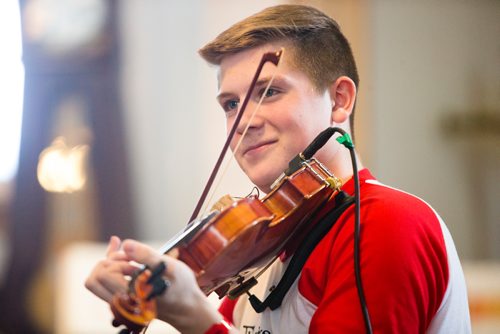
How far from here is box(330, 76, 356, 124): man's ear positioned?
1.57 metres

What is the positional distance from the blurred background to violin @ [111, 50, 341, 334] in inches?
87.9

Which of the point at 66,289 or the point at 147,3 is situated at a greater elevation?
the point at 147,3

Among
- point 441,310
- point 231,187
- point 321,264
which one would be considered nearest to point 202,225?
point 321,264

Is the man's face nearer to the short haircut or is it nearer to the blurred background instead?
the short haircut

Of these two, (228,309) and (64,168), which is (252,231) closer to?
(228,309)

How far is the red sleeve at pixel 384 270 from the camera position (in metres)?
1.17

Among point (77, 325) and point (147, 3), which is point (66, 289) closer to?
point (77, 325)

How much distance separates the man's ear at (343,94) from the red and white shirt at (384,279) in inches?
9.8

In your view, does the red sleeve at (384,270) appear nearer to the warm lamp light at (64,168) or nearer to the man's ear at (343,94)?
the man's ear at (343,94)

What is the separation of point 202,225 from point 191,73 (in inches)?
112

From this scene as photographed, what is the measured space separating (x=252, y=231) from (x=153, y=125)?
2.79 m

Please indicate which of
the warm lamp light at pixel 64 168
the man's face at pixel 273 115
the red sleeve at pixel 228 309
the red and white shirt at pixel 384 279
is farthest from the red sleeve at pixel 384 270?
the warm lamp light at pixel 64 168

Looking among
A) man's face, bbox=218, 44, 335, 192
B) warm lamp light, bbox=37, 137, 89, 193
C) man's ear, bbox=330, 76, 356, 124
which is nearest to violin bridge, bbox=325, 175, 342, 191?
man's face, bbox=218, 44, 335, 192

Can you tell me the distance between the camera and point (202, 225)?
118cm
